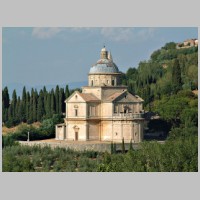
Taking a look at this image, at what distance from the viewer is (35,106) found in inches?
2315

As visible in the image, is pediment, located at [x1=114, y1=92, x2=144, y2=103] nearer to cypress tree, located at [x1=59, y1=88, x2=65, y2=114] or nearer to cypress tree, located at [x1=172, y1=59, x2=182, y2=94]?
cypress tree, located at [x1=59, y1=88, x2=65, y2=114]

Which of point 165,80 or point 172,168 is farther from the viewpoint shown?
point 165,80

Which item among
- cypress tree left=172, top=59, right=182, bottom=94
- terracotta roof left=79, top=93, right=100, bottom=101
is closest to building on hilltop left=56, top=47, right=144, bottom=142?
terracotta roof left=79, top=93, right=100, bottom=101

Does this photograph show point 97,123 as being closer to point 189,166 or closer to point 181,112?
point 181,112

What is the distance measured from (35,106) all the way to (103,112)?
9.13 metres

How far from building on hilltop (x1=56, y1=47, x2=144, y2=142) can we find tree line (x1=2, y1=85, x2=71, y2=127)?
6314 mm

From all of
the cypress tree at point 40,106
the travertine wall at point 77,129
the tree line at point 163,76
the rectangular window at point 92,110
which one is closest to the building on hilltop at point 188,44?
the tree line at point 163,76

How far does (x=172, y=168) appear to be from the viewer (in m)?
37.8

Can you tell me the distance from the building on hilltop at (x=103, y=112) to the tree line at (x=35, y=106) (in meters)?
6.31

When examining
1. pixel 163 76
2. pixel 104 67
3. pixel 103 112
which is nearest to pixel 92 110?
pixel 103 112

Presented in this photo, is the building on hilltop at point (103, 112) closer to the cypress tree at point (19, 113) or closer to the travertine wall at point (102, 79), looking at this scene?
the travertine wall at point (102, 79)

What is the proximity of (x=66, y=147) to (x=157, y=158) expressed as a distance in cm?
1029

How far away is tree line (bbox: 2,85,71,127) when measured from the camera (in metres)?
58.1

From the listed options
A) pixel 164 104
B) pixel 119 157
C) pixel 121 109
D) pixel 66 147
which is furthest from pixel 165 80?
pixel 119 157
